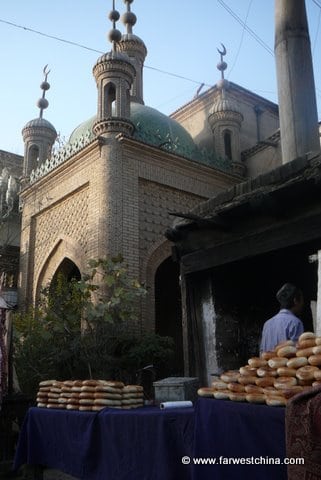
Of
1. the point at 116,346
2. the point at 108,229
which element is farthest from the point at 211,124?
the point at 116,346

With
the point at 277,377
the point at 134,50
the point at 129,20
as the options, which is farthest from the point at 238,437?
the point at 129,20

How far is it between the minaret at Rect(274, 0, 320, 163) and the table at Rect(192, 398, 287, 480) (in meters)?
5.53

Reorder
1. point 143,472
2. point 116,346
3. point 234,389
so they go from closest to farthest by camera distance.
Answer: point 234,389
point 143,472
point 116,346

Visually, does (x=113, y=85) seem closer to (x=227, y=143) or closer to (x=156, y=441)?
(x=227, y=143)

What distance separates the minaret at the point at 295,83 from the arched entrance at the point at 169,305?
21.7ft

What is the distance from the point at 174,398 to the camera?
4.75m

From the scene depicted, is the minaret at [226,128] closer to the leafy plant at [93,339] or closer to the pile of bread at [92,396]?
the leafy plant at [93,339]

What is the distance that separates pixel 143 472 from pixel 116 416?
574mm

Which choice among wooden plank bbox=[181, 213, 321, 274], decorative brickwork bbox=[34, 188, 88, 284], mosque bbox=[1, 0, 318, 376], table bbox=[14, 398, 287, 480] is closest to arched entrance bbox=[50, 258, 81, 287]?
mosque bbox=[1, 0, 318, 376]

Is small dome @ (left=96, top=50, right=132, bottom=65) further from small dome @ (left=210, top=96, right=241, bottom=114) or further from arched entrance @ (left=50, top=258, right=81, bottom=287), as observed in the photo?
arched entrance @ (left=50, top=258, right=81, bottom=287)

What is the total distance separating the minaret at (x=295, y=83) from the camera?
25.4 ft

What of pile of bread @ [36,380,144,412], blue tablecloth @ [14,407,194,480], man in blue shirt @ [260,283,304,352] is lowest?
blue tablecloth @ [14,407,194,480]

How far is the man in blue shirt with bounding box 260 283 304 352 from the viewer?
4164 mm

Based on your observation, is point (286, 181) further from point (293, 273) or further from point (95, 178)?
point (95, 178)
